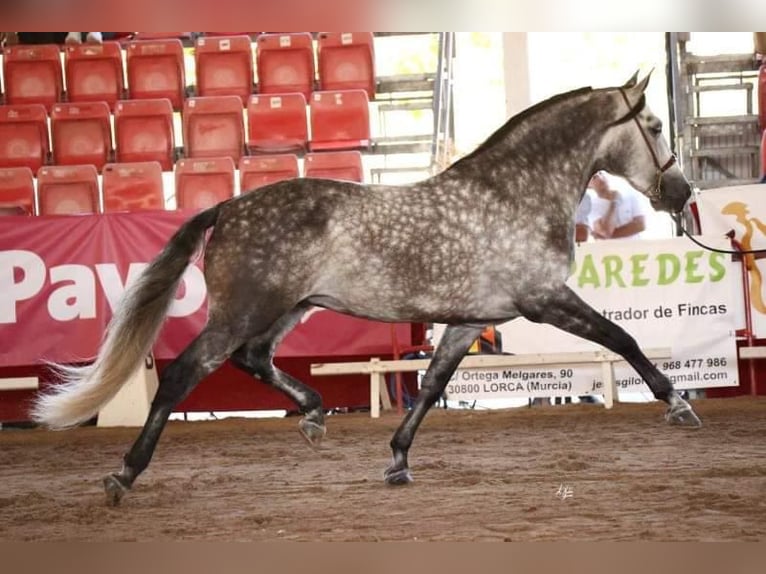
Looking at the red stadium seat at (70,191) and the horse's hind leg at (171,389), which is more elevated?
the red stadium seat at (70,191)

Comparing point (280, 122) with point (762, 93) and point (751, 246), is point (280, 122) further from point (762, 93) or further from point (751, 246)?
point (751, 246)

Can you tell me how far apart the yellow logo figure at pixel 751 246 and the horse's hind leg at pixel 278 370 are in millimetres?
3592

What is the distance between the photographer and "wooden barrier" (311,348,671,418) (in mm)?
7258

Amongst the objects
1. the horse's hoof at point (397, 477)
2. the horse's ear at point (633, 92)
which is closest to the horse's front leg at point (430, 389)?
the horse's hoof at point (397, 477)

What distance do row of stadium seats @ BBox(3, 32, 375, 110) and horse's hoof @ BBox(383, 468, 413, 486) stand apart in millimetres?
5017

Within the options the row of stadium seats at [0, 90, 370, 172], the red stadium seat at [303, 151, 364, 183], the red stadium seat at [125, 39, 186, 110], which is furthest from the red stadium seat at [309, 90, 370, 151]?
the red stadium seat at [125, 39, 186, 110]

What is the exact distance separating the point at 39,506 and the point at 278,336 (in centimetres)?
134

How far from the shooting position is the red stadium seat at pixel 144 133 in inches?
382

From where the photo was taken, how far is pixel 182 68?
10367 millimetres

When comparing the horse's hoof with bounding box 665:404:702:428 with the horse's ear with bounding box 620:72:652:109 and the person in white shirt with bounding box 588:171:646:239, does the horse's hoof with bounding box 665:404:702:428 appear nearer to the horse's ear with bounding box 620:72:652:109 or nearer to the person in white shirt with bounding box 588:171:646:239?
the horse's ear with bounding box 620:72:652:109

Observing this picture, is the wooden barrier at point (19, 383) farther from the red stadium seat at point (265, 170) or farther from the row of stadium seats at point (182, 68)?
the row of stadium seats at point (182, 68)

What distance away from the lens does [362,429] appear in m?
7.12

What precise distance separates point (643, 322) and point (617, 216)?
0.76 m

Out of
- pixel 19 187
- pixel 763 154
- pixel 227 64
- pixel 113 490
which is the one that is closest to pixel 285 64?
pixel 227 64
